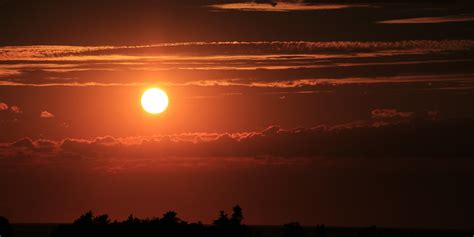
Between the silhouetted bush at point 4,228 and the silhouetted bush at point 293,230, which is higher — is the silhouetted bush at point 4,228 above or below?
below

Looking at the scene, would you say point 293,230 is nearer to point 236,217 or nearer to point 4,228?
point 236,217

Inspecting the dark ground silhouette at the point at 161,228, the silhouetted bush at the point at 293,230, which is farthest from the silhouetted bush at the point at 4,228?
the silhouetted bush at the point at 293,230

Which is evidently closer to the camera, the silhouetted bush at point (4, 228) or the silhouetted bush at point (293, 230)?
the silhouetted bush at point (4, 228)

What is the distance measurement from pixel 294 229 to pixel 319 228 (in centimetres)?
253

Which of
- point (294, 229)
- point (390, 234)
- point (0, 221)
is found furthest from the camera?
point (390, 234)

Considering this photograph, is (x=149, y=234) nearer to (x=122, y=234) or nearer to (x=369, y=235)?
(x=122, y=234)

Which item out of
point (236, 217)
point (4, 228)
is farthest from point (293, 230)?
point (4, 228)

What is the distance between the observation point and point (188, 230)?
396ft

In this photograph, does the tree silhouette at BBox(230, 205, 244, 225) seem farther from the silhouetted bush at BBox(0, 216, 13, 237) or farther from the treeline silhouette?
the silhouetted bush at BBox(0, 216, 13, 237)

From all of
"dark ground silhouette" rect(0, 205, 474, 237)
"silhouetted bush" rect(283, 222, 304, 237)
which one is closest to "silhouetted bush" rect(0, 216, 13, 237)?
"dark ground silhouette" rect(0, 205, 474, 237)

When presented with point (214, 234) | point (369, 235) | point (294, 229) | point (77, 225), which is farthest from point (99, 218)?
point (369, 235)

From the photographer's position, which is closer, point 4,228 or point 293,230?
point 4,228

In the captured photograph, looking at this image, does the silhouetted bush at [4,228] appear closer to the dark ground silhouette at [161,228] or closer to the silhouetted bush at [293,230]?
the dark ground silhouette at [161,228]

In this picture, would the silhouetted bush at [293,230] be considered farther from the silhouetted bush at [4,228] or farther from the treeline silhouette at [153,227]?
the silhouetted bush at [4,228]
